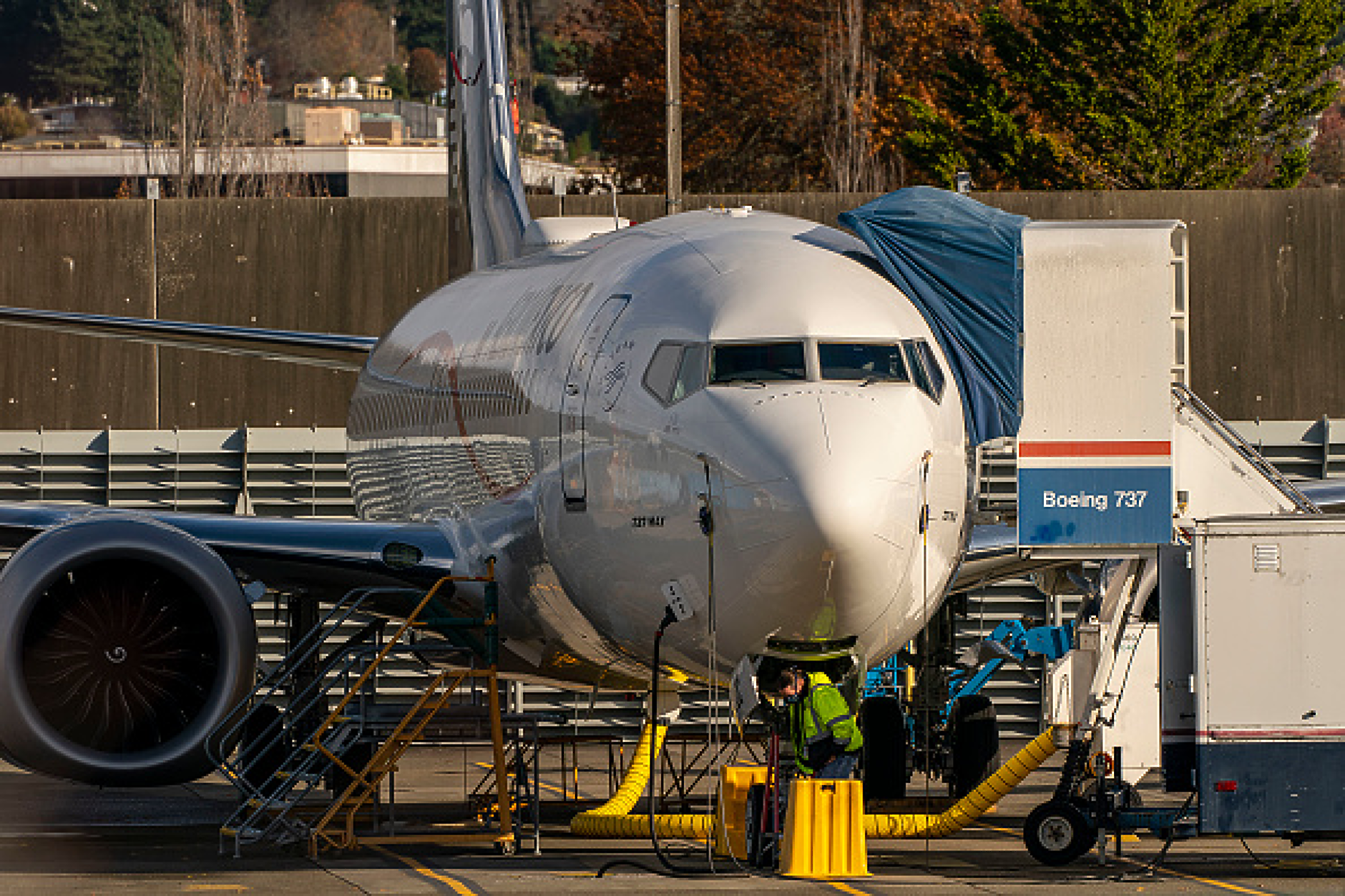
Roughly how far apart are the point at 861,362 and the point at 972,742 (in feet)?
26.7

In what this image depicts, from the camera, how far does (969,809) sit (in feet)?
54.6

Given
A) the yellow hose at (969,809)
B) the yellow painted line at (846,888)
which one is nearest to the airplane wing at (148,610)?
the yellow hose at (969,809)

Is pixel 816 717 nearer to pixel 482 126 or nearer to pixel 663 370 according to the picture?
pixel 663 370

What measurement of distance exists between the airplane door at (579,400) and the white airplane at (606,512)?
3 cm

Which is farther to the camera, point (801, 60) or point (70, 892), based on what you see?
point (801, 60)

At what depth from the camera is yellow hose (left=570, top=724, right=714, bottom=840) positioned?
16.1 m

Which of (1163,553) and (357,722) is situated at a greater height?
(1163,553)

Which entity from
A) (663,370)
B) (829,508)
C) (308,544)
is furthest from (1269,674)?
(308,544)

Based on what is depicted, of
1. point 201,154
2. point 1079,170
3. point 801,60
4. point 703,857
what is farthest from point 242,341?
point 201,154

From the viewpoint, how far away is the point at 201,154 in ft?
240

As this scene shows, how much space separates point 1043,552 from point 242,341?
991 cm

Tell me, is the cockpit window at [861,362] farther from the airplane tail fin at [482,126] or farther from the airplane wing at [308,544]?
the airplane tail fin at [482,126]

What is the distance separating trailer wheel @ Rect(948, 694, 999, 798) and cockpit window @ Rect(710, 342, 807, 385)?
8.26 meters

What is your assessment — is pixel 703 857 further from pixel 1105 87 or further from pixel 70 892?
pixel 1105 87
